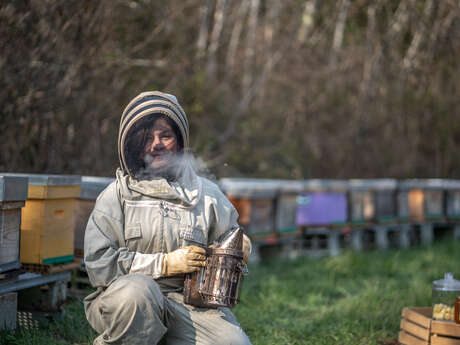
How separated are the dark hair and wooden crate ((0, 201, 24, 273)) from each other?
3.34 ft

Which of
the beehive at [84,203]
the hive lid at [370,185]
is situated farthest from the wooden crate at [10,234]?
the hive lid at [370,185]

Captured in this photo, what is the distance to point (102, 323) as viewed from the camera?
2484 millimetres

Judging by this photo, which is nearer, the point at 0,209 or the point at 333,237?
the point at 0,209

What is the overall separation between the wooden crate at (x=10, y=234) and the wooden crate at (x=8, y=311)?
0.18 metres

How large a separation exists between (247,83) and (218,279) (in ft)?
40.1

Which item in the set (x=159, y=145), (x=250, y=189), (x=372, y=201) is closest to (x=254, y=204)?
(x=250, y=189)

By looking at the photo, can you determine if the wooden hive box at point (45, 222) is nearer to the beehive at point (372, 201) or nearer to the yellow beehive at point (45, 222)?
the yellow beehive at point (45, 222)

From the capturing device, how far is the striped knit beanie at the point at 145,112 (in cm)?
274

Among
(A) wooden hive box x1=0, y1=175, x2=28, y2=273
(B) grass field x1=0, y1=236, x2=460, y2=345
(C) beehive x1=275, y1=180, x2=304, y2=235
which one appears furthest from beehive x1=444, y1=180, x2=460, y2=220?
(A) wooden hive box x1=0, y1=175, x2=28, y2=273

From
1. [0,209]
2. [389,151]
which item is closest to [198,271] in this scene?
[0,209]

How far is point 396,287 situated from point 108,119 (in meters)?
4.09

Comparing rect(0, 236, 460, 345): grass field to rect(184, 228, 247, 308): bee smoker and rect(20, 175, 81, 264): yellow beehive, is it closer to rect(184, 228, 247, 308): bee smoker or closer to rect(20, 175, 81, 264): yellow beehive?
rect(20, 175, 81, 264): yellow beehive

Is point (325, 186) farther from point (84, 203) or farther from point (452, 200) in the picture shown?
point (84, 203)

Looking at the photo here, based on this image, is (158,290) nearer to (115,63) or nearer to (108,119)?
(108,119)
